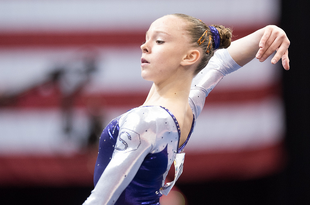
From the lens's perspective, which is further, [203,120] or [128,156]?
[203,120]

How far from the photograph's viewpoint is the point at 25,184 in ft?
10.1

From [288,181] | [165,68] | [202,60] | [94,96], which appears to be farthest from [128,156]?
[288,181]

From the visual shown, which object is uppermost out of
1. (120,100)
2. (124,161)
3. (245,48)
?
(245,48)

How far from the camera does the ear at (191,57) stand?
117 cm

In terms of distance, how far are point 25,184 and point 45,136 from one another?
0.46 metres

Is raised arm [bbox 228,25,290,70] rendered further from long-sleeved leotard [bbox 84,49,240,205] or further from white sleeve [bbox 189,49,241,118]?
long-sleeved leotard [bbox 84,49,240,205]

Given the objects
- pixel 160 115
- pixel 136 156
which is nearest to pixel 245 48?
pixel 160 115

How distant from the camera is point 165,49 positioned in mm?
1143

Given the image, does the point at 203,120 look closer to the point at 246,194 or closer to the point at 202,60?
the point at 246,194

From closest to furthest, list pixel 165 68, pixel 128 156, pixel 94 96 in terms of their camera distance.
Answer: pixel 128 156
pixel 165 68
pixel 94 96

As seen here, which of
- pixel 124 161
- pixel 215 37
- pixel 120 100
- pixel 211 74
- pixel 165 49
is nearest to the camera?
pixel 124 161

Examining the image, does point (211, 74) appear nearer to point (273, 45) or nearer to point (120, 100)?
point (273, 45)

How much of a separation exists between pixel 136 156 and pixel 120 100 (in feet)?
6.84

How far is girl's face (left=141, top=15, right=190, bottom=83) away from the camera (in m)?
1.15
